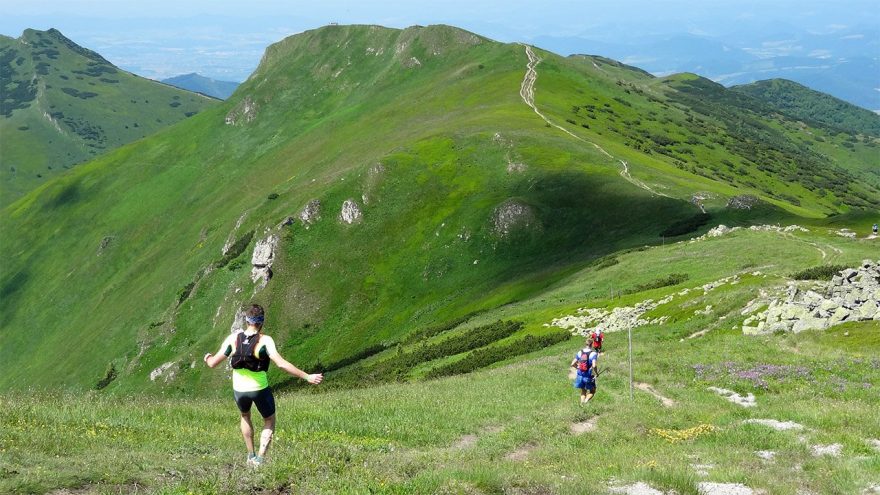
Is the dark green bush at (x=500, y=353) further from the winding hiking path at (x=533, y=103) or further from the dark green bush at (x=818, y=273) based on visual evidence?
the winding hiking path at (x=533, y=103)

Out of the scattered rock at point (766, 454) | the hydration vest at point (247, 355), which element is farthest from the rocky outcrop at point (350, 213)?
the hydration vest at point (247, 355)

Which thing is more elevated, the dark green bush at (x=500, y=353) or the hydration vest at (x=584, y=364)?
the hydration vest at (x=584, y=364)

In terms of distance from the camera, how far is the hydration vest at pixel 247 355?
490 inches

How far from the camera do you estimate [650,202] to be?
84062 millimetres

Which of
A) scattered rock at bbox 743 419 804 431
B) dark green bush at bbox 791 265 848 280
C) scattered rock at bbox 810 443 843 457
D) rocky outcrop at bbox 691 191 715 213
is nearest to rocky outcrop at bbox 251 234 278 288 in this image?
rocky outcrop at bbox 691 191 715 213

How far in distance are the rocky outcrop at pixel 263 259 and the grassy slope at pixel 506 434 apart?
2724 inches

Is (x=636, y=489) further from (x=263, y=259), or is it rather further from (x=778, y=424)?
(x=263, y=259)

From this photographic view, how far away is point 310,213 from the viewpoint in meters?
105

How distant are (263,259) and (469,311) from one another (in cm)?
4068

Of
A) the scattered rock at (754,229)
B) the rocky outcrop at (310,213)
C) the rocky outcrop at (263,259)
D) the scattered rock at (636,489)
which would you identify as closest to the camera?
the scattered rock at (636,489)

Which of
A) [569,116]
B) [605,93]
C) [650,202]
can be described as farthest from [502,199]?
[605,93]

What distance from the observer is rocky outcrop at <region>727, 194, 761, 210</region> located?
3095 inches

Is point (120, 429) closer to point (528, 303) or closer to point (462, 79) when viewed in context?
point (528, 303)

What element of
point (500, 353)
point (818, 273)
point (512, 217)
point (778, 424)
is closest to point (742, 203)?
point (512, 217)
